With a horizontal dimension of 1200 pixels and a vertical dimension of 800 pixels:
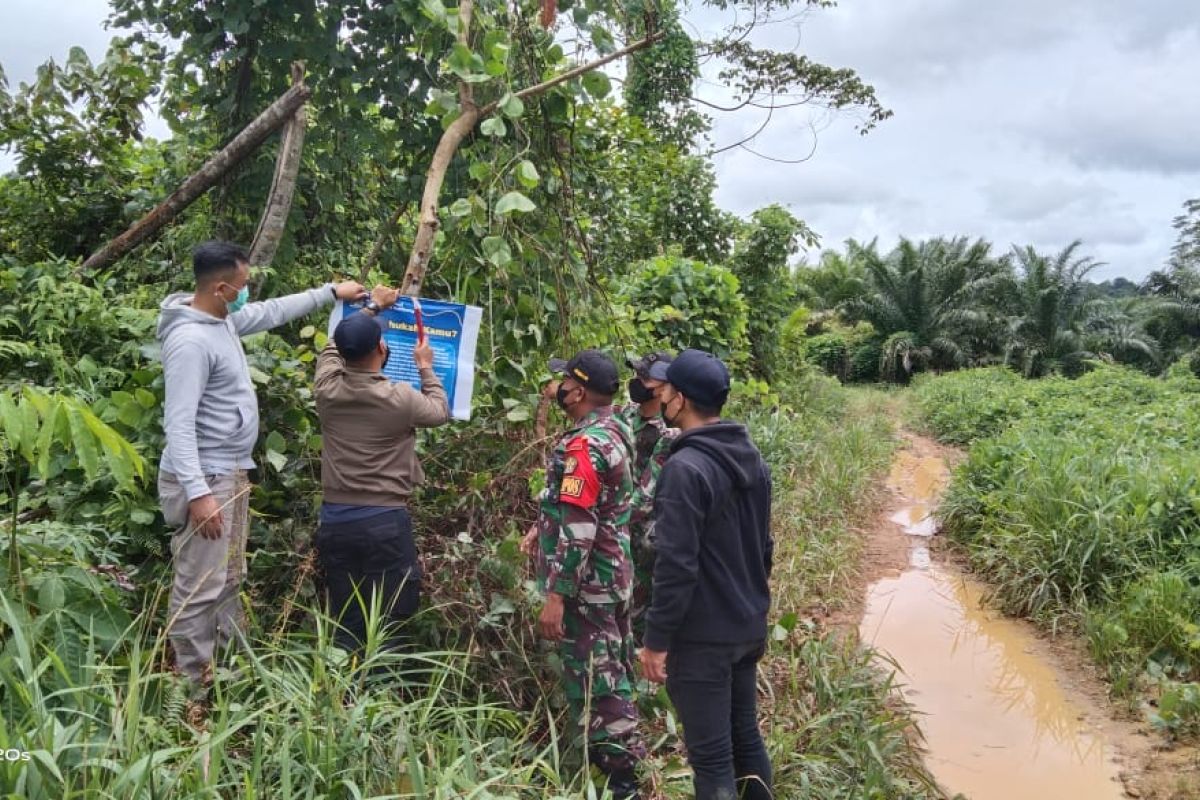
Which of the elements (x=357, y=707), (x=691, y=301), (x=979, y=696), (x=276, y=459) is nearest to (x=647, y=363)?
(x=276, y=459)

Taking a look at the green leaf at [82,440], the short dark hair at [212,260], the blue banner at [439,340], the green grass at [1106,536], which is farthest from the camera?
the green grass at [1106,536]

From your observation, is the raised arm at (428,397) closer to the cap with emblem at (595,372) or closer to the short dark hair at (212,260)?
the cap with emblem at (595,372)

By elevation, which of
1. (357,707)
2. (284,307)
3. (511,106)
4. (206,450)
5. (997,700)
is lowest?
(997,700)

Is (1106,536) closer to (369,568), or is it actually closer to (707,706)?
(707,706)

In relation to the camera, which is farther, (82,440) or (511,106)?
(511,106)

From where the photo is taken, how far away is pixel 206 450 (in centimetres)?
271

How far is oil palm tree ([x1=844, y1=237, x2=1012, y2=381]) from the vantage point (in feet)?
70.1

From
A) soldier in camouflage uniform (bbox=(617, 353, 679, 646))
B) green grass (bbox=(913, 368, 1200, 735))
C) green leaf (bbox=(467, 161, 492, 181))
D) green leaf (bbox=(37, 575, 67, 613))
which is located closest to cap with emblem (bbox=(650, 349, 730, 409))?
soldier in camouflage uniform (bbox=(617, 353, 679, 646))

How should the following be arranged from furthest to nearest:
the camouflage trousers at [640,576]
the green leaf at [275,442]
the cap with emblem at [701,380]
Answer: the camouflage trousers at [640,576], the green leaf at [275,442], the cap with emblem at [701,380]

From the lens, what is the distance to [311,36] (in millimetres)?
4055

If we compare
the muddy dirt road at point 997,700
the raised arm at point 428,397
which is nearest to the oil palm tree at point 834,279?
the muddy dirt road at point 997,700

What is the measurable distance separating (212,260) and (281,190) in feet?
3.74

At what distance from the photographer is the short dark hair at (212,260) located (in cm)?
269

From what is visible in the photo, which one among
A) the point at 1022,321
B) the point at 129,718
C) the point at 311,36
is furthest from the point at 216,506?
the point at 1022,321
